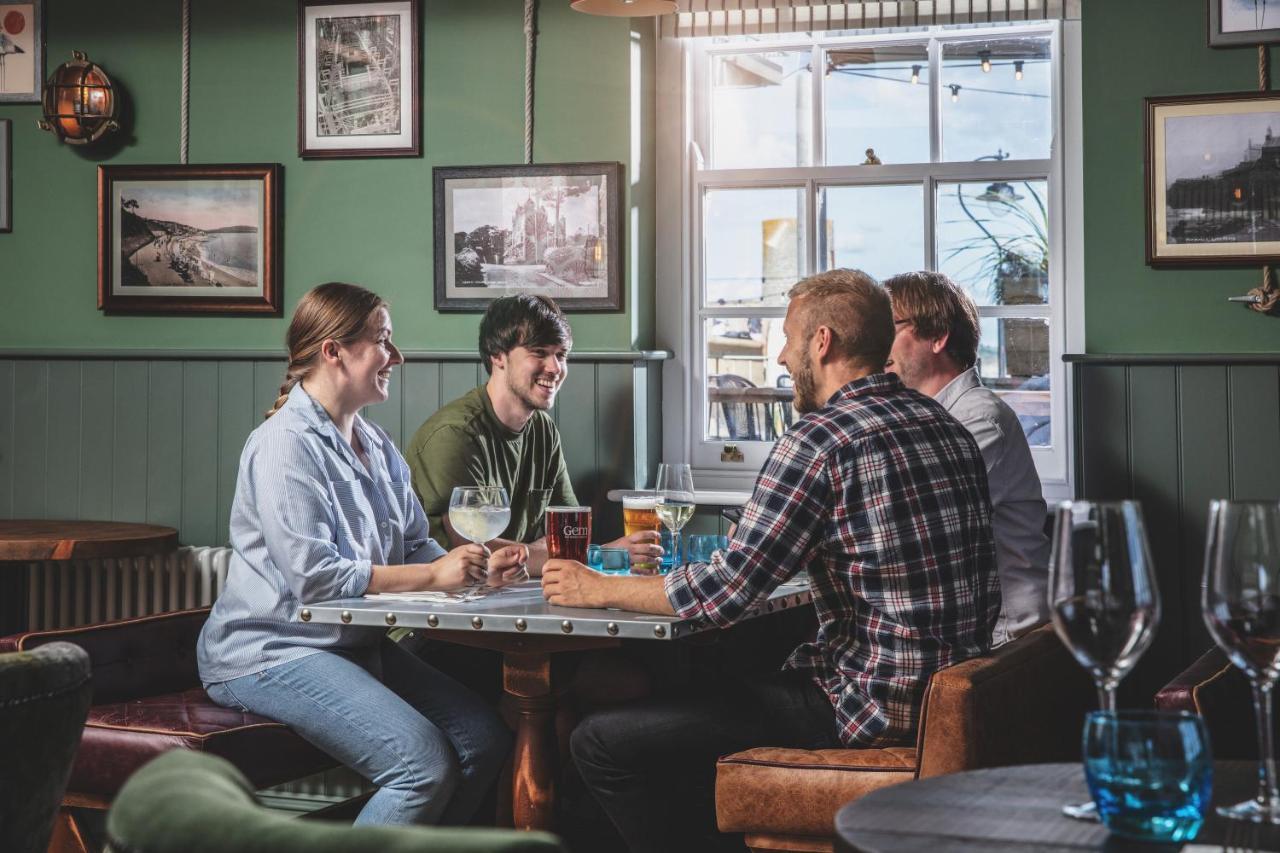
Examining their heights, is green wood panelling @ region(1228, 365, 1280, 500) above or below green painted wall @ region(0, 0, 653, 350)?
below

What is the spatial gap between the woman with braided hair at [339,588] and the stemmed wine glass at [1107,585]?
Answer: 1.54 metres

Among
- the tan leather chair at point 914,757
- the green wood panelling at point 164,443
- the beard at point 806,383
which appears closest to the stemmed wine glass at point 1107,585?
the tan leather chair at point 914,757

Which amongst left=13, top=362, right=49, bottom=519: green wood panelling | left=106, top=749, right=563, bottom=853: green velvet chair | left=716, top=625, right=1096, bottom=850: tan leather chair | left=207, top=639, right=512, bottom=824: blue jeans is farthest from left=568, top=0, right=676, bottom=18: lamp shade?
left=106, top=749, right=563, bottom=853: green velvet chair

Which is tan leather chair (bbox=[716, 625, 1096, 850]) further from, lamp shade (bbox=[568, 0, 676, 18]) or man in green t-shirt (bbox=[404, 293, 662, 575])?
lamp shade (bbox=[568, 0, 676, 18])

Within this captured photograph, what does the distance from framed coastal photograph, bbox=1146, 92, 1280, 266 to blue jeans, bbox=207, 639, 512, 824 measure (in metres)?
2.19

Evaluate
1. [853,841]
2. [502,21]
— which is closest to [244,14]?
[502,21]

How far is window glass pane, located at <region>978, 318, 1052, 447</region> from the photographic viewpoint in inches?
152

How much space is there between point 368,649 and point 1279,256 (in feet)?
8.04

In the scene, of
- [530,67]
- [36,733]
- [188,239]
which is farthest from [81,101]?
[36,733]

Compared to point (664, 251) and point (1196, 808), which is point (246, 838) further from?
point (664, 251)

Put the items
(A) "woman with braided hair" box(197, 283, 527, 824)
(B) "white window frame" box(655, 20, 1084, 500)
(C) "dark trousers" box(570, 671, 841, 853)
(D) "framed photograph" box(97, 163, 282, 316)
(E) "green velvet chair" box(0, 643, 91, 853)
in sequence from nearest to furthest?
(E) "green velvet chair" box(0, 643, 91, 853), (C) "dark trousers" box(570, 671, 841, 853), (A) "woman with braided hair" box(197, 283, 527, 824), (B) "white window frame" box(655, 20, 1084, 500), (D) "framed photograph" box(97, 163, 282, 316)

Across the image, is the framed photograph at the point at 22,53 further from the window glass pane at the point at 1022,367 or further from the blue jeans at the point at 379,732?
the window glass pane at the point at 1022,367

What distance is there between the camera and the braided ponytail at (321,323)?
273cm

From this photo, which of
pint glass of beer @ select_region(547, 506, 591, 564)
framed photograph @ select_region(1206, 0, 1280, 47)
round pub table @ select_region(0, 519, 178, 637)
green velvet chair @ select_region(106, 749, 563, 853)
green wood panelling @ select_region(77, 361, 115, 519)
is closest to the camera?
green velvet chair @ select_region(106, 749, 563, 853)
